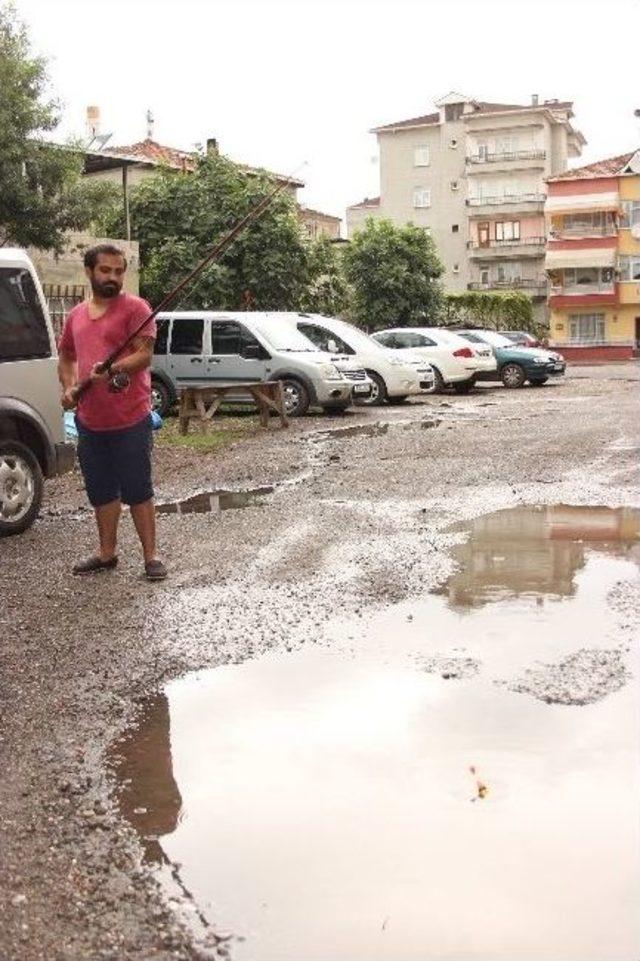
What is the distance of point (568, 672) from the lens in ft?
16.3

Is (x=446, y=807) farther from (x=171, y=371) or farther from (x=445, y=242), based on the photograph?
(x=445, y=242)

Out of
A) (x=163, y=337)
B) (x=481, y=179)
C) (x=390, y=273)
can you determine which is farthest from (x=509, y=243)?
(x=163, y=337)

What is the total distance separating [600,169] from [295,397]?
52.7 metres

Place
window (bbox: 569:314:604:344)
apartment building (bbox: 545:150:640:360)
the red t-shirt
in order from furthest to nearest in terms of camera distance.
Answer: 1. window (bbox: 569:314:604:344)
2. apartment building (bbox: 545:150:640:360)
3. the red t-shirt

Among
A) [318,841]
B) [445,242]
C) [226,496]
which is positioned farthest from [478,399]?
[445,242]

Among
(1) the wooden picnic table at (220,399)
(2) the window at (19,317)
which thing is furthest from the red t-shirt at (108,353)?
(1) the wooden picnic table at (220,399)

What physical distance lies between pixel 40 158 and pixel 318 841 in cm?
1917

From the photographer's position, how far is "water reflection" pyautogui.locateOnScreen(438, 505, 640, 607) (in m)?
6.66

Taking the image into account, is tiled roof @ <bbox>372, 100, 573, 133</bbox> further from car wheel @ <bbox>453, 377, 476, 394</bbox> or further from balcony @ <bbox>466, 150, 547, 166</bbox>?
car wheel @ <bbox>453, 377, 476, 394</bbox>

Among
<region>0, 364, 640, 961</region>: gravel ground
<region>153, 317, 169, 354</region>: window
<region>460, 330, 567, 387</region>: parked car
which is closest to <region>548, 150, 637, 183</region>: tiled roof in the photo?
<region>460, 330, 567, 387</region>: parked car

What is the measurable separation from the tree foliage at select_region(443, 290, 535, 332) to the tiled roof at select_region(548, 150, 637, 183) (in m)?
7.89

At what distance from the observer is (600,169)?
6719cm

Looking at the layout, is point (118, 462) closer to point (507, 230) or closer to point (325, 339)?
point (325, 339)

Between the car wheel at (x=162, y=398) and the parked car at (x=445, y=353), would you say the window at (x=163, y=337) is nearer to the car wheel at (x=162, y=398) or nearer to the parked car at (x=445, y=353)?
the car wheel at (x=162, y=398)
